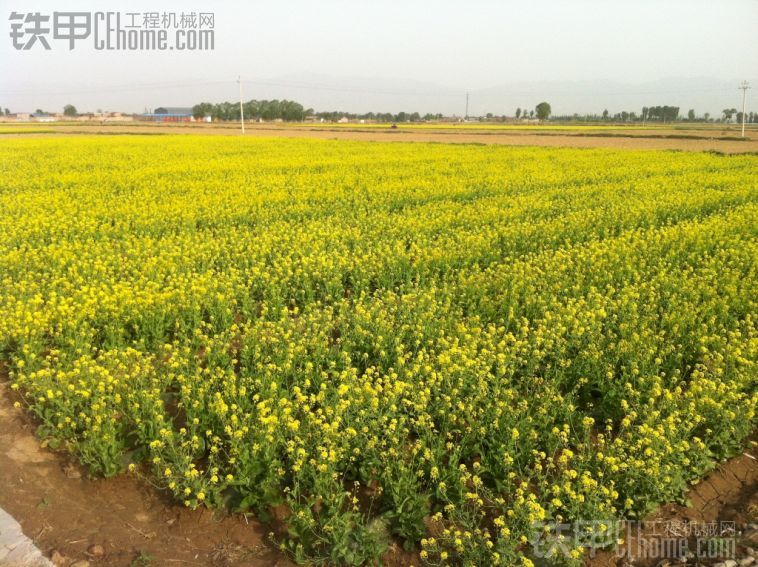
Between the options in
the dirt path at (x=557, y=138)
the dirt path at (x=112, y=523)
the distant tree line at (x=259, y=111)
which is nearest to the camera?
the dirt path at (x=112, y=523)

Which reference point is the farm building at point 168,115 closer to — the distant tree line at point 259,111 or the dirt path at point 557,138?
the distant tree line at point 259,111

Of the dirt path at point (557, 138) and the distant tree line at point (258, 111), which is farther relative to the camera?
the distant tree line at point (258, 111)

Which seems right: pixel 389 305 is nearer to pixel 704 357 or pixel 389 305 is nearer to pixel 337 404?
pixel 337 404

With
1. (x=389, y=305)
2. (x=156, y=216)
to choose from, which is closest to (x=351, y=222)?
(x=156, y=216)

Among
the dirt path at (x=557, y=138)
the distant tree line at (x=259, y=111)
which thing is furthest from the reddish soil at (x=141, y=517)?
the distant tree line at (x=259, y=111)

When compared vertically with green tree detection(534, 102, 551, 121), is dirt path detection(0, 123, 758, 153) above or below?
below

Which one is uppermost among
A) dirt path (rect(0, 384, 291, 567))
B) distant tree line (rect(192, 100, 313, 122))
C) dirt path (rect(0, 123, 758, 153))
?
distant tree line (rect(192, 100, 313, 122))

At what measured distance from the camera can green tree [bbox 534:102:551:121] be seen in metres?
139

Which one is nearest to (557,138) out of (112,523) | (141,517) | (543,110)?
(141,517)

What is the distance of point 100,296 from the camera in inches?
295

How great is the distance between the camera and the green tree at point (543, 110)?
457 feet

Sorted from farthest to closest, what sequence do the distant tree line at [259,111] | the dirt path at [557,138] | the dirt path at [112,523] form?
the distant tree line at [259,111] → the dirt path at [557,138] → the dirt path at [112,523]

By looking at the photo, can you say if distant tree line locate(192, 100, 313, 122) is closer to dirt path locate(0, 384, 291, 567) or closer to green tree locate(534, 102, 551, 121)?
green tree locate(534, 102, 551, 121)

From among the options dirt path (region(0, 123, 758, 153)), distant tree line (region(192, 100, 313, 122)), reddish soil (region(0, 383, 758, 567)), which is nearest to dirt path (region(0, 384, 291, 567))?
reddish soil (region(0, 383, 758, 567))
